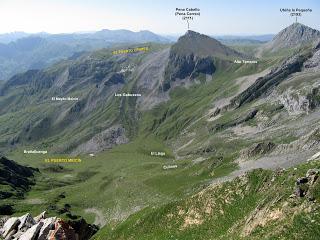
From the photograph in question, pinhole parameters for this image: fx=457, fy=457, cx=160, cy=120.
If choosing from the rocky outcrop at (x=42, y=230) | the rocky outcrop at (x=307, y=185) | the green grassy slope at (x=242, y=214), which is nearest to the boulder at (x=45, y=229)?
the rocky outcrop at (x=42, y=230)

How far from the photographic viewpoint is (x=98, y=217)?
18000cm

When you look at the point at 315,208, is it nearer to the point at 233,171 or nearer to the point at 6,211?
the point at 233,171

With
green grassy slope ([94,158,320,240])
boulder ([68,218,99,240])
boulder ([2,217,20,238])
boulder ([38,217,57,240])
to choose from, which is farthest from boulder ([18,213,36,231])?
green grassy slope ([94,158,320,240])

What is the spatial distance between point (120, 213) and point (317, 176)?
382ft

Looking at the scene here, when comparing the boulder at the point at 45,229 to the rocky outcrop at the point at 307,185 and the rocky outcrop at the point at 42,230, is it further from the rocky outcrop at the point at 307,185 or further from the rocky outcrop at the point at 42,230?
the rocky outcrop at the point at 307,185

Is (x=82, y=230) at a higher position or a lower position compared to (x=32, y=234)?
lower

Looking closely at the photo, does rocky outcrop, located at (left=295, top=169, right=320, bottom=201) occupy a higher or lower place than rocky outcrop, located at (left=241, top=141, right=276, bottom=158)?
higher

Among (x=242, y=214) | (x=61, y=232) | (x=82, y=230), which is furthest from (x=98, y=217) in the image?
(x=242, y=214)

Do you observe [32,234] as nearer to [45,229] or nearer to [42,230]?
[42,230]

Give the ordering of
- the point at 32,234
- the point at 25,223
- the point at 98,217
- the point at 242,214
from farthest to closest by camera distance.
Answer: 1. the point at 98,217
2. the point at 25,223
3. the point at 32,234
4. the point at 242,214

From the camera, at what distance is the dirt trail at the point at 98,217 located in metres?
169

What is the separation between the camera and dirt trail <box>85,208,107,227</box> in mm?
168600

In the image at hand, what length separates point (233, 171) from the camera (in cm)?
15825

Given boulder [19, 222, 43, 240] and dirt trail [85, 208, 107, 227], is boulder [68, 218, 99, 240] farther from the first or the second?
dirt trail [85, 208, 107, 227]
